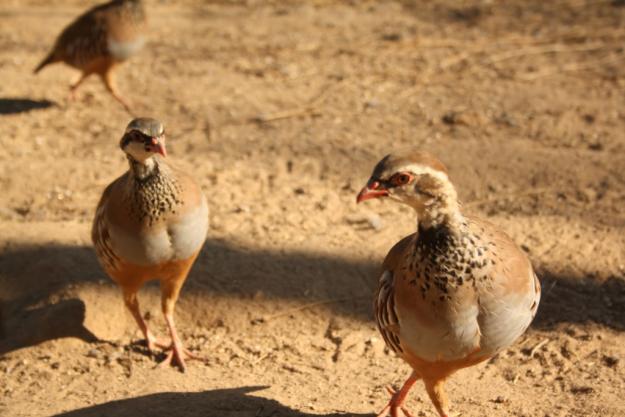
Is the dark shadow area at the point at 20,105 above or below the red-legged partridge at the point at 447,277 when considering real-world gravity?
below

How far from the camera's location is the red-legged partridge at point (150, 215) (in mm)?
4945

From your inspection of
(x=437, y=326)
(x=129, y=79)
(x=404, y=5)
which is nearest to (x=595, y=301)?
(x=437, y=326)

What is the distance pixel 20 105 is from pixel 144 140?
5150mm

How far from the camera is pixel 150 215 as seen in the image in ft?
16.3

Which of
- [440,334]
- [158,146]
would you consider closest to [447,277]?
[440,334]

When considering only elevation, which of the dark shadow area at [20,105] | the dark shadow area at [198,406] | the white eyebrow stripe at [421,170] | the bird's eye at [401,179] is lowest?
the dark shadow area at [198,406]

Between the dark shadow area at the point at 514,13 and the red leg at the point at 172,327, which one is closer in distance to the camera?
the red leg at the point at 172,327

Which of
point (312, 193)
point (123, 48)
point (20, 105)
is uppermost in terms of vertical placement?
point (123, 48)

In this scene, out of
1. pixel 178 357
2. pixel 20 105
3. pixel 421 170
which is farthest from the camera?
pixel 20 105

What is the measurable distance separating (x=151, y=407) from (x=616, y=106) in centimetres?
565

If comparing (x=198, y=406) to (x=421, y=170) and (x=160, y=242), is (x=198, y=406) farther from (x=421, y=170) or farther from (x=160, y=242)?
(x=421, y=170)

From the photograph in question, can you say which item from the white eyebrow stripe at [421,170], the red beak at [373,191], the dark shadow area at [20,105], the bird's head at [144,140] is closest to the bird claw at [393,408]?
the red beak at [373,191]

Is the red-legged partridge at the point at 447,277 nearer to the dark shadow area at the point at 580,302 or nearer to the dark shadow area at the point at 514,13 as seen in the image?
the dark shadow area at the point at 580,302

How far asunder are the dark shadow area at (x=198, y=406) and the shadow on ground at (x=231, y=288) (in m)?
0.96
